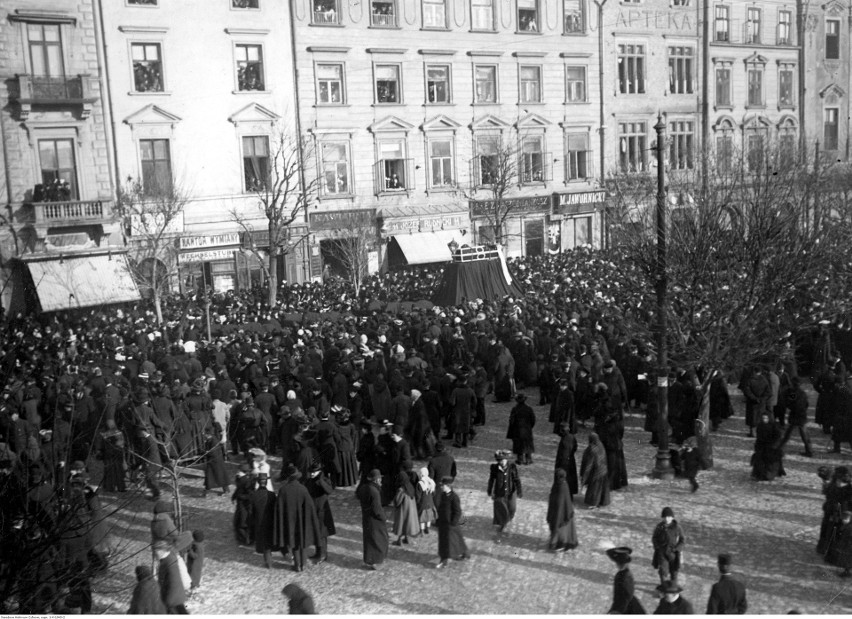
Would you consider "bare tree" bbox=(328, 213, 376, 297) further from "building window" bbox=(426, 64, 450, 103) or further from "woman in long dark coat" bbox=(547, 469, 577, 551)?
"woman in long dark coat" bbox=(547, 469, 577, 551)

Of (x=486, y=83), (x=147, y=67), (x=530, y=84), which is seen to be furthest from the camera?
(x=530, y=84)

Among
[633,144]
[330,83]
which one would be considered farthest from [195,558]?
[633,144]

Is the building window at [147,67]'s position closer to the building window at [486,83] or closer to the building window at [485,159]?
the building window at [486,83]

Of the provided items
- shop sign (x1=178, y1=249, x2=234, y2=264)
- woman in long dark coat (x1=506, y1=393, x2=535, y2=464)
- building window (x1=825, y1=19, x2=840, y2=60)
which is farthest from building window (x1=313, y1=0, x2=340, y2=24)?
building window (x1=825, y1=19, x2=840, y2=60)

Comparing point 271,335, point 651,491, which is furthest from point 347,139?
point 651,491

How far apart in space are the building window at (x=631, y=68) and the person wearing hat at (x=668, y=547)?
37866 millimetres

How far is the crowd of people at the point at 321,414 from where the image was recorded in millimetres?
11359

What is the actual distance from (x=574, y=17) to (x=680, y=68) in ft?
24.0

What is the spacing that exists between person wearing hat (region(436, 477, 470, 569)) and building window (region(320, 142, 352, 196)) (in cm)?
2740

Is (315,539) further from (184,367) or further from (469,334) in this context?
(469,334)

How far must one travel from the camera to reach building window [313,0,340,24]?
37375 mm

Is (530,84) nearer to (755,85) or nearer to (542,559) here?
(755,85)

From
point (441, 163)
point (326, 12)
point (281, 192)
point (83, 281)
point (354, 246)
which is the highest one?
point (326, 12)

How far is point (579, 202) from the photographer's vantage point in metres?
44.4
